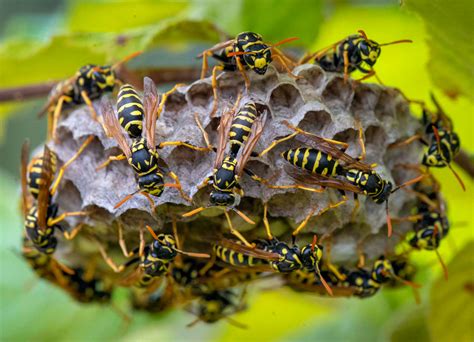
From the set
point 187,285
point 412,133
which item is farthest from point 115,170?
point 412,133

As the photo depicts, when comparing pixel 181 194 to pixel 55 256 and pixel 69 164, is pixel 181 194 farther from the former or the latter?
pixel 55 256

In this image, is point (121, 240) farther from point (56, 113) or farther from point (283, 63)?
point (283, 63)

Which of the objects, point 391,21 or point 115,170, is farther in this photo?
point 391,21

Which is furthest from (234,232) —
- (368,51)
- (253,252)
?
(368,51)

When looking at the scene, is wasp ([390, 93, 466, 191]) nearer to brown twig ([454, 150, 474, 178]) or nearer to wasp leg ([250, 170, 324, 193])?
brown twig ([454, 150, 474, 178])

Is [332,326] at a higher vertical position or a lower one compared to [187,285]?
lower

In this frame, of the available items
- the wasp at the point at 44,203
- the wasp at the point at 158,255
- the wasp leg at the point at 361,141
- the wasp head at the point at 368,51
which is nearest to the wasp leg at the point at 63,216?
the wasp at the point at 44,203

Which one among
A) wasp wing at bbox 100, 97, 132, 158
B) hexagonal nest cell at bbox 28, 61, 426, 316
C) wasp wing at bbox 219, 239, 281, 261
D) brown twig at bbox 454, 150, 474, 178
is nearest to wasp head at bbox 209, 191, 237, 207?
hexagonal nest cell at bbox 28, 61, 426, 316
